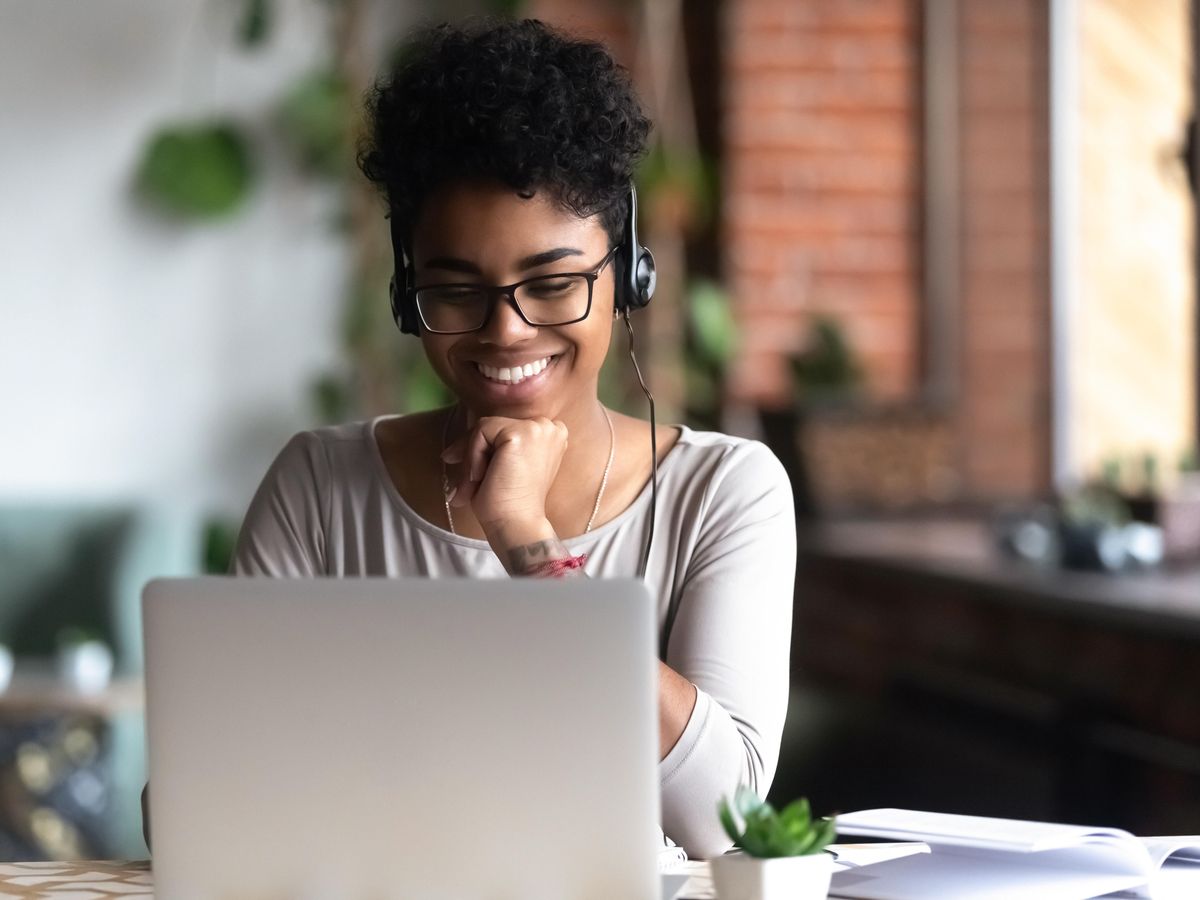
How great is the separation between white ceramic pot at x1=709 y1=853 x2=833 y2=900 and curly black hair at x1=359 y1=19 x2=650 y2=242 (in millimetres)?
655

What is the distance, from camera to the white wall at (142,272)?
4.45 metres

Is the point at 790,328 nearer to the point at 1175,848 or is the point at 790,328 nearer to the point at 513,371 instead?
the point at 513,371

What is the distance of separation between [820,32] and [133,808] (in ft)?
7.88

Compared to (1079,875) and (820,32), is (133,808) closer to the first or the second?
(820,32)

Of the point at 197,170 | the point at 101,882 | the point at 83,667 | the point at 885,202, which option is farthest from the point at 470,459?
the point at 197,170

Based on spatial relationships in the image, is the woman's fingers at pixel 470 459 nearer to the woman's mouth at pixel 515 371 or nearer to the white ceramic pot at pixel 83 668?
the woman's mouth at pixel 515 371

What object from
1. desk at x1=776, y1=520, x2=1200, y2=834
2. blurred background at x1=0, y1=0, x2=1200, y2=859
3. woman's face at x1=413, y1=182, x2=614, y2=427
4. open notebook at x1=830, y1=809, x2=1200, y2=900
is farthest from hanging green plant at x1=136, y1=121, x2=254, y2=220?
open notebook at x1=830, y1=809, x2=1200, y2=900

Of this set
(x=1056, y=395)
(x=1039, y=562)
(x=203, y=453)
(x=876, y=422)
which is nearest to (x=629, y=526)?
(x=1039, y=562)

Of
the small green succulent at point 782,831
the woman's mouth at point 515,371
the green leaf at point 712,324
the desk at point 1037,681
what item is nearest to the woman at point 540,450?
the woman's mouth at point 515,371

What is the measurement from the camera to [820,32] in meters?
4.02

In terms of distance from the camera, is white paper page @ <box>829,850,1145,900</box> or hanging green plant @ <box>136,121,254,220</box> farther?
hanging green plant @ <box>136,121,254,220</box>

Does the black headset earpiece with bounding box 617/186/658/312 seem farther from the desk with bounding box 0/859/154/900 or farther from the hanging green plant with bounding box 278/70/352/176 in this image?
the hanging green plant with bounding box 278/70/352/176

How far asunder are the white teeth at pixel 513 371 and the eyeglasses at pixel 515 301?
0.05 metres

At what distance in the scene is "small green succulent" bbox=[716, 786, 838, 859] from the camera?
1.10 meters
